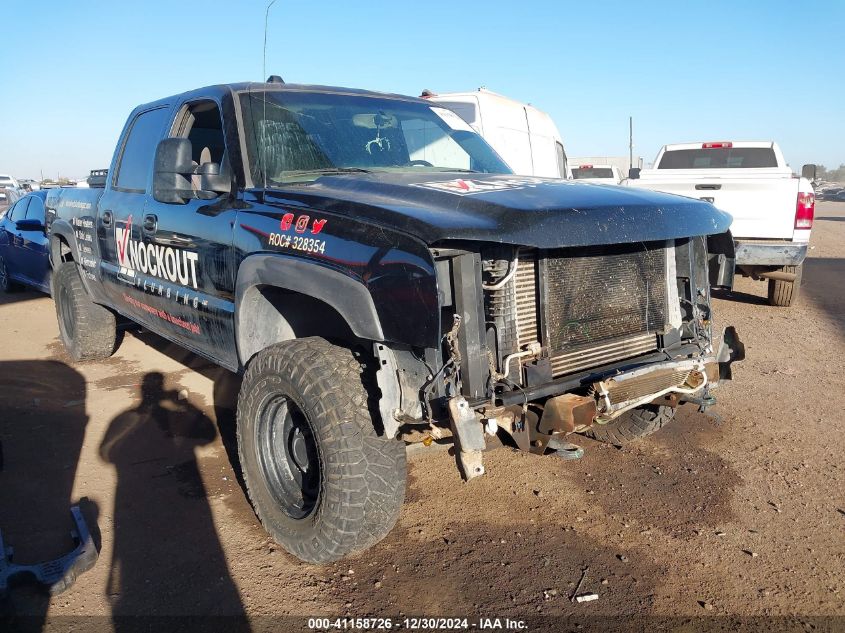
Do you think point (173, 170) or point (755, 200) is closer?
point (173, 170)

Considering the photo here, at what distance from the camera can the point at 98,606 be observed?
2.67 meters

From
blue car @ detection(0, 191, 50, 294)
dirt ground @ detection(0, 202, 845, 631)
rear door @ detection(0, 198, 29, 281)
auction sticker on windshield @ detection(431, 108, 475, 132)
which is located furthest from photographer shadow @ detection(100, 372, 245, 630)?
rear door @ detection(0, 198, 29, 281)

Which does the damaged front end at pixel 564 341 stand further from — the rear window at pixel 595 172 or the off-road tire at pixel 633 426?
the rear window at pixel 595 172

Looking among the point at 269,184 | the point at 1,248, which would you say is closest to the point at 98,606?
the point at 269,184

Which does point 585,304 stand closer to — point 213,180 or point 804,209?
point 213,180

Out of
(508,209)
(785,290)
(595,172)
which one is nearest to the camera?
(508,209)

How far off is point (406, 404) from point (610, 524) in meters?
1.41

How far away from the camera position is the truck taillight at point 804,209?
24.5ft

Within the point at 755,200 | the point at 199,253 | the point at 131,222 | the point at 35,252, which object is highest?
the point at 131,222

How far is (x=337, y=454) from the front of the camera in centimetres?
268

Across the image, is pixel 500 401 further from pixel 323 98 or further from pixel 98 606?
pixel 323 98

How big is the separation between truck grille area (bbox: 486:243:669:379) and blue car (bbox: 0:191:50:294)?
282 inches

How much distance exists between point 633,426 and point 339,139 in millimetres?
2316

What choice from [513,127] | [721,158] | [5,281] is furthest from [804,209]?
[5,281]
